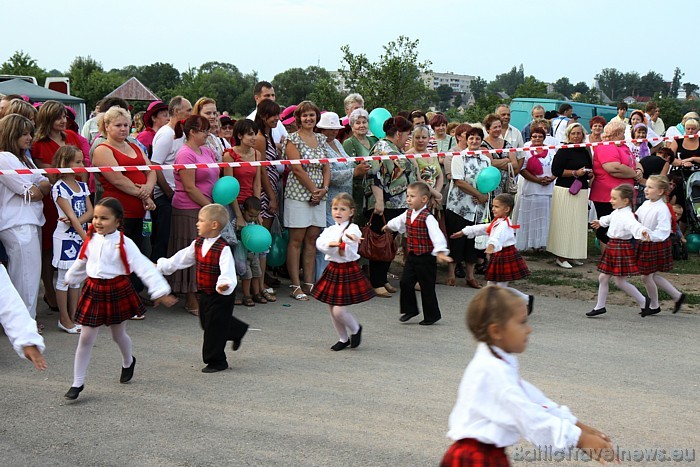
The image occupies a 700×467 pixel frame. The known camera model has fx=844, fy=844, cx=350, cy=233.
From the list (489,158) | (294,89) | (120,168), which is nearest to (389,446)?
(120,168)

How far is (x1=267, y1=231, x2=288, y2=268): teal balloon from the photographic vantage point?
974 centimetres

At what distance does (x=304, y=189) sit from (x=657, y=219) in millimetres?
3812

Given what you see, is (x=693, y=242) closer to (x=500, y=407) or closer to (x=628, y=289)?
(x=628, y=289)

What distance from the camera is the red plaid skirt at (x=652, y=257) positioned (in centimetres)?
886

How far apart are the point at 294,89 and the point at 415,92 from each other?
30.1 metres

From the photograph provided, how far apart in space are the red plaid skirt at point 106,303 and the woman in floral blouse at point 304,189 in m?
3.36

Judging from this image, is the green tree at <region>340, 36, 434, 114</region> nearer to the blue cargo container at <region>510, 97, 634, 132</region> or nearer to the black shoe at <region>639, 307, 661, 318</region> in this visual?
the blue cargo container at <region>510, 97, 634, 132</region>

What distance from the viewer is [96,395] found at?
6031mm

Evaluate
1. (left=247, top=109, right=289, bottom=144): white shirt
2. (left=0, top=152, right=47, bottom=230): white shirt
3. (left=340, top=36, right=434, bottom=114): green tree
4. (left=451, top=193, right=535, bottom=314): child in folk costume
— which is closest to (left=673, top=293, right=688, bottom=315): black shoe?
(left=451, top=193, right=535, bottom=314): child in folk costume

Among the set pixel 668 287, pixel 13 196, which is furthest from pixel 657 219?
pixel 13 196

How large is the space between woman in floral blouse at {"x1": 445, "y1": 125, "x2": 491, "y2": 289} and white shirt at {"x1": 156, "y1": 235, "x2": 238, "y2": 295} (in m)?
4.33

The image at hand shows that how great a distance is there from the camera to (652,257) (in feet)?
29.0

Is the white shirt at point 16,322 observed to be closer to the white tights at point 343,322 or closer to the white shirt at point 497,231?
the white tights at point 343,322

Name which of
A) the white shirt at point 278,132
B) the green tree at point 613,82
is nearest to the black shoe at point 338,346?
the white shirt at point 278,132
